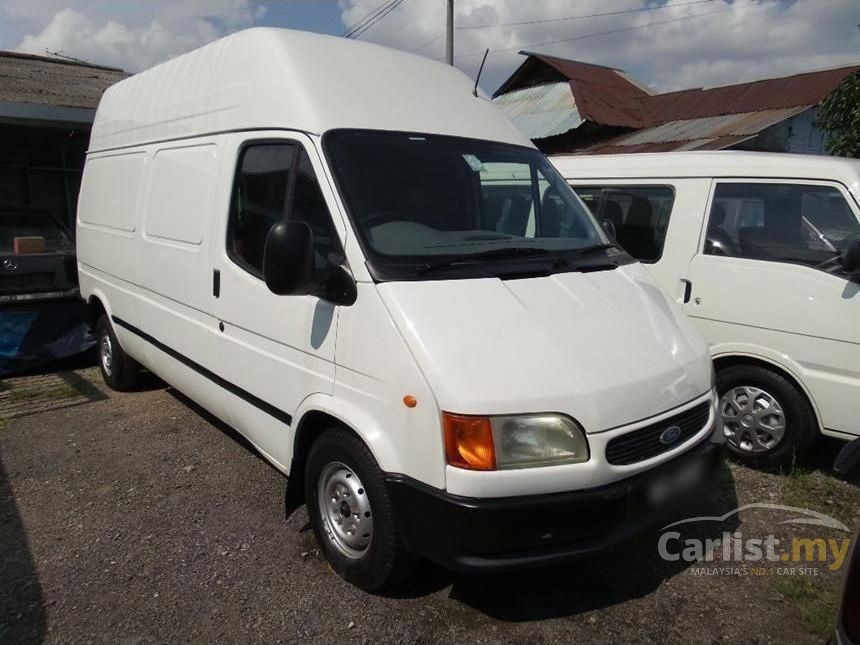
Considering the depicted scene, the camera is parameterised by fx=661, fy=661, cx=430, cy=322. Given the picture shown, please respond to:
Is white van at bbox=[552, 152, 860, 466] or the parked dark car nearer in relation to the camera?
white van at bbox=[552, 152, 860, 466]

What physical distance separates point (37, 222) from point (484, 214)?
287 inches

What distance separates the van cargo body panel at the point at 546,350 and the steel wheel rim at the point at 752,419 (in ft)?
5.38

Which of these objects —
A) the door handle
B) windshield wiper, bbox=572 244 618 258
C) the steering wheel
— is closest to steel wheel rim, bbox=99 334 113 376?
the steering wheel

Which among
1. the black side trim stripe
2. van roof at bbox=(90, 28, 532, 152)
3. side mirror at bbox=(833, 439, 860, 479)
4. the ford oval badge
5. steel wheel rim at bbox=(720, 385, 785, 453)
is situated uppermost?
van roof at bbox=(90, 28, 532, 152)

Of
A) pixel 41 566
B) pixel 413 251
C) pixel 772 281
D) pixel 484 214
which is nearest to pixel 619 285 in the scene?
pixel 484 214

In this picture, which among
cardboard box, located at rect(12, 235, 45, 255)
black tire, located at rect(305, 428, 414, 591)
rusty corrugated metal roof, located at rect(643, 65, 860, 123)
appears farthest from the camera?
rusty corrugated metal roof, located at rect(643, 65, 860, 123)

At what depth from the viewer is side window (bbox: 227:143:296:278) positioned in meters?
3.43

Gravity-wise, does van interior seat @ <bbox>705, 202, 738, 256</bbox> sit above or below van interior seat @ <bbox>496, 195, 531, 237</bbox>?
below

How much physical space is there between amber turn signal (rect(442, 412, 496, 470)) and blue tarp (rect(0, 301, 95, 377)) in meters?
5.79

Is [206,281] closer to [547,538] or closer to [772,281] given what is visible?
[547,538]

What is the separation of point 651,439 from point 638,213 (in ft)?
9.71

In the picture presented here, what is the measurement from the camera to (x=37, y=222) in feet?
27.9

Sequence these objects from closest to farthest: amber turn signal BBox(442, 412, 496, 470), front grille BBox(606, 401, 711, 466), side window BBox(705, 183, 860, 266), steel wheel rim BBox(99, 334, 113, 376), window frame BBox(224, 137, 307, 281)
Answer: amber turn signal BBox(442, 412, 496, 470)
front grille BBox(606, 401, 711, 466)
window frame BBox(224, 137, 307, 281)
side window BBox(705, 183, 860, 266)
steel wheel rim BBox(99, 334, 113, 376)

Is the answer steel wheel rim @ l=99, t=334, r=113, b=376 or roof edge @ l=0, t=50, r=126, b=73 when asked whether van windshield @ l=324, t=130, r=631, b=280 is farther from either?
roof edge @ l=0, t=50, r=126, b=73
